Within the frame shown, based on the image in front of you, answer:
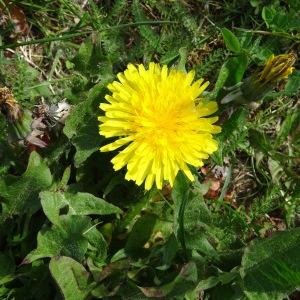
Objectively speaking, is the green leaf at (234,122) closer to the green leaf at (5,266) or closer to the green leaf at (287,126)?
the green leaf at (287,126)

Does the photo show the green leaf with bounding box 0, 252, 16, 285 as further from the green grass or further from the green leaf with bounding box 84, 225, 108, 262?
the green leaf with bounding box 84, 225, 108, 262

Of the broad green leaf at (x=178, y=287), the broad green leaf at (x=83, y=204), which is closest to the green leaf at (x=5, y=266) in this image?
the broad green leaf at (x=83, y=204)

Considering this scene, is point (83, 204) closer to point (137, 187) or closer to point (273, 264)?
point (137, 187)

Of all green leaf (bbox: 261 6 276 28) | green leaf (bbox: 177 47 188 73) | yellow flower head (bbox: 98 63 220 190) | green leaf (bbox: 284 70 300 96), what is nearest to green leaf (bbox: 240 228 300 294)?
yellow flower head (bbox: 98 63 220 190)

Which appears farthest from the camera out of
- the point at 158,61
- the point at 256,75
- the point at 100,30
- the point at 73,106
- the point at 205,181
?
the point at 158,61

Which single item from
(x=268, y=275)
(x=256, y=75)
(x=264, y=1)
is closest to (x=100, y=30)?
(x=256, y=75)

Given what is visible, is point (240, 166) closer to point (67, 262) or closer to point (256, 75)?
point (256, 75)
